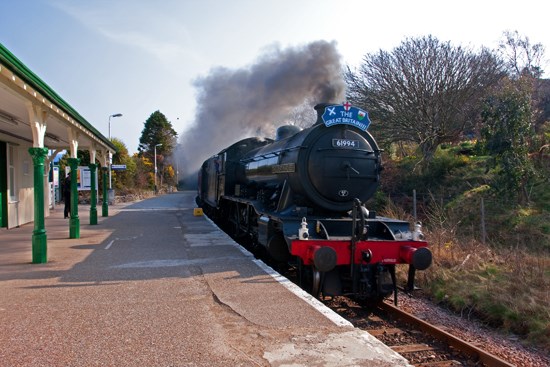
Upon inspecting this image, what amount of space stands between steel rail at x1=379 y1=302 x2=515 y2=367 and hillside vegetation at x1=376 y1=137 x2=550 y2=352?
1.11 metres

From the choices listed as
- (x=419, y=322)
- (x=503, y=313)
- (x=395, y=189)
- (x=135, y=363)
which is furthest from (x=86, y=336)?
(x=395, y=189)

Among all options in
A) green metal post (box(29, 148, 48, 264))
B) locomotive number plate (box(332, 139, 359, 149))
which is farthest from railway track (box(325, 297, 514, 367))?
green metal post (box(29, 148, 48, 264))

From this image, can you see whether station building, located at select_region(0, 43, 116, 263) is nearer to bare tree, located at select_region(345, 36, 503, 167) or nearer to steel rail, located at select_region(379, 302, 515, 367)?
steel rail, located at select_region(379, 302, 515, 367)

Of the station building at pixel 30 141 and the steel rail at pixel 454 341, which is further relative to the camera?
the station building at pixel 30 141

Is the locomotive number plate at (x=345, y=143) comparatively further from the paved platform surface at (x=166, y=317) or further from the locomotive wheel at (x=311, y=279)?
the paved platform surface at (x=166, y=317)

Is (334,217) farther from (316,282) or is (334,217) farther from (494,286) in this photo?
(494,286)

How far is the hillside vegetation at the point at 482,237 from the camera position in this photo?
20.7 feet

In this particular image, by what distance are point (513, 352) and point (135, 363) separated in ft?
13.6

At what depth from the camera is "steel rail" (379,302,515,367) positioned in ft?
15.0

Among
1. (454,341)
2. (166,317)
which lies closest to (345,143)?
(454,341)

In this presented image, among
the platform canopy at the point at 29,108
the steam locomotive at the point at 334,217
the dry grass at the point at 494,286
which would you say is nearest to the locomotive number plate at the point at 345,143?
the steam locomotive at the point at 334,217

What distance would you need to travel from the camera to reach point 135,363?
147 inches

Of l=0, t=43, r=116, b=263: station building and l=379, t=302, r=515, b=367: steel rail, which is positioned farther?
l=0, t=43, r=116, b=263: station building

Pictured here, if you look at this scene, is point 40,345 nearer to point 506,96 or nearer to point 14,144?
point 14,144
